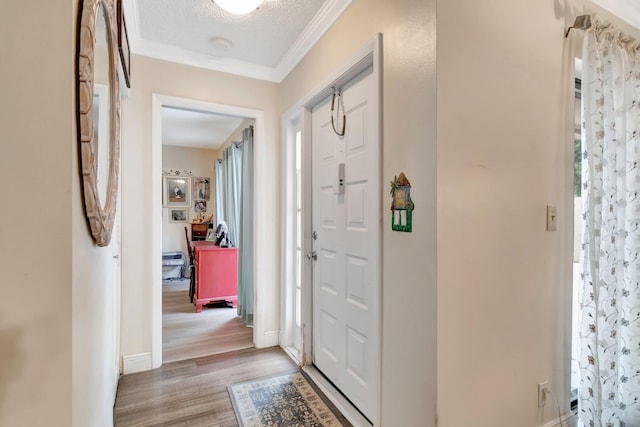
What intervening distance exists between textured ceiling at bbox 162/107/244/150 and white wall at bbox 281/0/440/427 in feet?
8.70

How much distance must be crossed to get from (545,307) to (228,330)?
2.81 meters

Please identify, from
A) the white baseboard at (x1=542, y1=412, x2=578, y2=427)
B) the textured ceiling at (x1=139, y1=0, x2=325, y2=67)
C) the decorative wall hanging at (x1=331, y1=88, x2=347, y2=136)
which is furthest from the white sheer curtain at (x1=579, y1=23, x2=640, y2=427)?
the textured ceiling at (x1=139, y1=0, x2=325, y2=67)

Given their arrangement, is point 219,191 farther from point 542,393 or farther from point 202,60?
point 542,393

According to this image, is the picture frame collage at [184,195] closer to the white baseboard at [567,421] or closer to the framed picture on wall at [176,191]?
the framed picture on wall at [176,191]

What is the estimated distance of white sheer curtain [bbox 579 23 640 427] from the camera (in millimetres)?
1562

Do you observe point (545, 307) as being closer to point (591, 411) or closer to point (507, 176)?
point (591, 411)

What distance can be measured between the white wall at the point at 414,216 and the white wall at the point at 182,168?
549 cm

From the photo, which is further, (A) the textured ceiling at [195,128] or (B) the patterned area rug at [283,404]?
(A) the textured ceiling at [195,128]

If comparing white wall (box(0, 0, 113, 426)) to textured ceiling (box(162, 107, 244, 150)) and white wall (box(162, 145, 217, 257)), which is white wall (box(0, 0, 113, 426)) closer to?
textured ceiling (box(162, 107, 244, 150))

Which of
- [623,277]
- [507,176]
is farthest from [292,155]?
[623,277]

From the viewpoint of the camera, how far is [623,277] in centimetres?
166

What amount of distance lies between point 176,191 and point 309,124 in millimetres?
4700

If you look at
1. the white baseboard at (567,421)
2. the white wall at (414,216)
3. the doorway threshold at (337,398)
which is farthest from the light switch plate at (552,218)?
the doorway threshold at (337,398)

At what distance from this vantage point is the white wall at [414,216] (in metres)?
1.25
